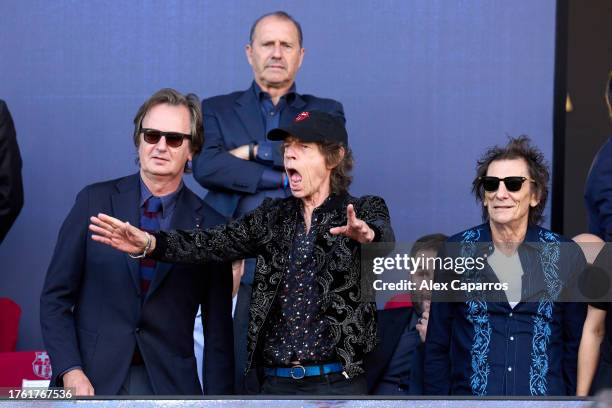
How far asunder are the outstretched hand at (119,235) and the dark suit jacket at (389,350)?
0.85 m

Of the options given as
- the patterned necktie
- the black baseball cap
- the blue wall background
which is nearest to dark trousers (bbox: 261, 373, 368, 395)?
the patterned necktie

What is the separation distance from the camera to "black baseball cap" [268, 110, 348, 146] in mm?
3994

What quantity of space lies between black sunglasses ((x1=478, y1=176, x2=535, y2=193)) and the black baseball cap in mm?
540

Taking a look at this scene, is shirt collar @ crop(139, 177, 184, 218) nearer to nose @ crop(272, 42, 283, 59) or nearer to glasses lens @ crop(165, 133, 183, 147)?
glasses lens @ crop(165, 133, 183, 147)

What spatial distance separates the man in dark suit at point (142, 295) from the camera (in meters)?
3.89

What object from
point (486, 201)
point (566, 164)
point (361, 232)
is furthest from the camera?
point (566, 164)

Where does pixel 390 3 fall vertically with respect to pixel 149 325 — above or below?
above

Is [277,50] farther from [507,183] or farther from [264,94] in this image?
[507,183]

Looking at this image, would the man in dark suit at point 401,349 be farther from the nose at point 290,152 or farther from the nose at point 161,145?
the nose at point 161,145

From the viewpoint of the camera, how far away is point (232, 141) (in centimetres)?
505

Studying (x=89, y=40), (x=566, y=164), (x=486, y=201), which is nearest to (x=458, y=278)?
(x=486, y=201)

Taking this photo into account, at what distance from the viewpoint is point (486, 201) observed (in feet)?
14.0

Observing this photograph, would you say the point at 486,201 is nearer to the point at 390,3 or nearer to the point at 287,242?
the point at 287,242

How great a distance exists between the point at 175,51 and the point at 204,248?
2215 mm
